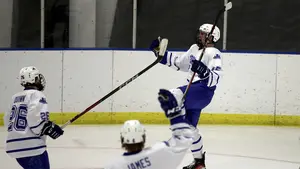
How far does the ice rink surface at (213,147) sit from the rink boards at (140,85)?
221 millimetres

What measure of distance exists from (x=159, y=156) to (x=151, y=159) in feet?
0.14

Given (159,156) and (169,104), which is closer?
(159,156)

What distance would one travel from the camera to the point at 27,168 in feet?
10.1

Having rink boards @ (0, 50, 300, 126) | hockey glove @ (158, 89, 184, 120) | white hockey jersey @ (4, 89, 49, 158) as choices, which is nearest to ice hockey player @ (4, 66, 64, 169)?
white hockey jersey @ (4, 89, 49, 158)

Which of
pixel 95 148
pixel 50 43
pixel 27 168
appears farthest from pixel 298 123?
pixel 27 168

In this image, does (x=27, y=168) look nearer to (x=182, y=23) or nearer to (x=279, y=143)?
(x=279, y=143)

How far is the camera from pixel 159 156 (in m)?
2.26

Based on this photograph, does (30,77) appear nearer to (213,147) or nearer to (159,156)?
(159,156)

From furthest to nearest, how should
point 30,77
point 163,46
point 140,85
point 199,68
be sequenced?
point 140,85 → point 163,46 → point 199,68 → point 30,77

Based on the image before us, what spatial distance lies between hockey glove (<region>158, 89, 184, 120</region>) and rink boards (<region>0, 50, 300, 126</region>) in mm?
4045

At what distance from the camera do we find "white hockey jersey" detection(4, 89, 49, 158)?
2994mm

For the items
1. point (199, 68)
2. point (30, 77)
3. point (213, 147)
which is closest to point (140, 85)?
point (213, 147)

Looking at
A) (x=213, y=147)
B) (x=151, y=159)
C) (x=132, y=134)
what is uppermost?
(x=132, y=134)

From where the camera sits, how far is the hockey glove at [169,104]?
2457mm
